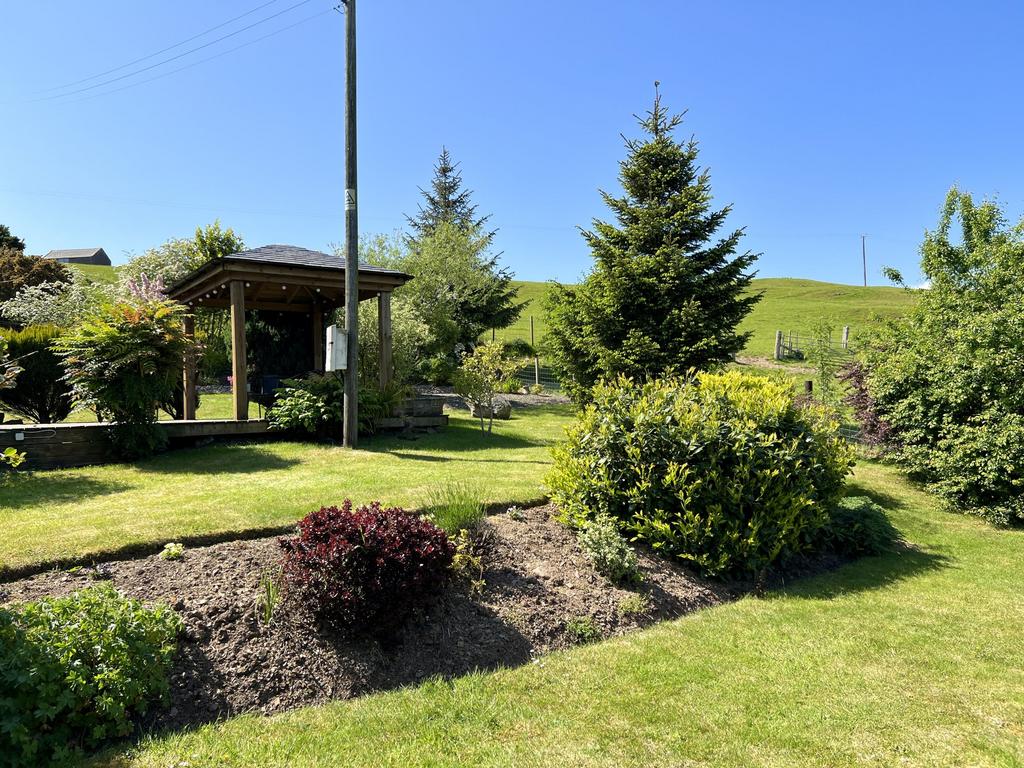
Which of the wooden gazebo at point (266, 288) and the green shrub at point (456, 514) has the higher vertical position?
the wooden gazebo at point (266, 288)

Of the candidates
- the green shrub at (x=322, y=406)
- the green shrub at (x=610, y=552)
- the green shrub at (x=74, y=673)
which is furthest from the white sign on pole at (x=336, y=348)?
the green shrub at (x=74, y=673)

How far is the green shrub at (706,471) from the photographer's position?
4965mm

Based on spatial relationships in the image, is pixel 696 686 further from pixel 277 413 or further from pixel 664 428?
pixel 277 413

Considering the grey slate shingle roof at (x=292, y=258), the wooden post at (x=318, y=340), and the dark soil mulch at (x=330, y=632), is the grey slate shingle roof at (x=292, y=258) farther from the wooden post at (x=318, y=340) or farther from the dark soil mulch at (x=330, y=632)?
the dark soil mulch at (x=330, y=632)

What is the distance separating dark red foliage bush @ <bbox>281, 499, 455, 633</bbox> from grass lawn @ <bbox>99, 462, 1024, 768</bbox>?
0.47 m

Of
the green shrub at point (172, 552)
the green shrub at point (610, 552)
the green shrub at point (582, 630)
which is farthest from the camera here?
the green shrub at point (610, 552)

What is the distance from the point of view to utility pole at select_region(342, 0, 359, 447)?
8.28m

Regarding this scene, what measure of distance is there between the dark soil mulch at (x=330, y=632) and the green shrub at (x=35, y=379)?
723 centimetres

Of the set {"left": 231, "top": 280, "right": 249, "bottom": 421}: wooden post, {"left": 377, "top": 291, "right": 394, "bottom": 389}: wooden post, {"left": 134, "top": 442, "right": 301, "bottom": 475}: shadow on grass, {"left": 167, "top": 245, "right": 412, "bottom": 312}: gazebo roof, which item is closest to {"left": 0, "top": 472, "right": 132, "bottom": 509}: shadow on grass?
{"left": 134, "top": 442, "right": 301, "bottom": 475}: shadow on grass

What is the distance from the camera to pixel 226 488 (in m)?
6.04

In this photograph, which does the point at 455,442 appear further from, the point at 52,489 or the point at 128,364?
the point at 52,489

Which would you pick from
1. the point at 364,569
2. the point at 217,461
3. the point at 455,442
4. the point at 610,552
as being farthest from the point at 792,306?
the point at 364,569

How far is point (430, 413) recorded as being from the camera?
1100 centimetres

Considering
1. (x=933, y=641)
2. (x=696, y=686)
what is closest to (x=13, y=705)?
(x=696, y=686)
